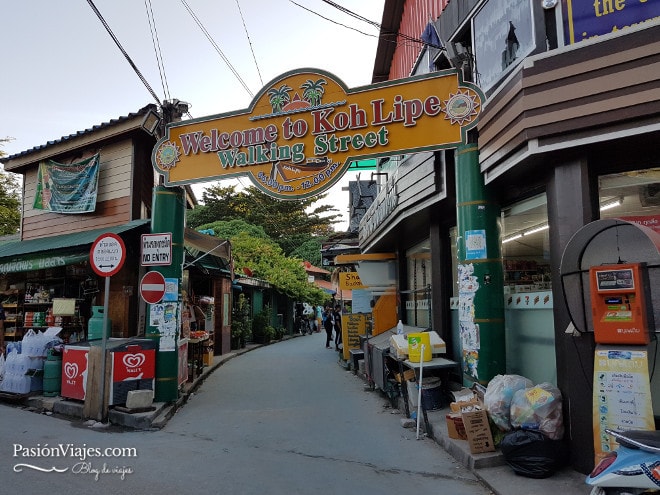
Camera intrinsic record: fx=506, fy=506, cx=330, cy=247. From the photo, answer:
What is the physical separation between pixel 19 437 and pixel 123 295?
468cm

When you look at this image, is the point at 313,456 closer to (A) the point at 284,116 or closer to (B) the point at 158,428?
(B) the point at 158,428

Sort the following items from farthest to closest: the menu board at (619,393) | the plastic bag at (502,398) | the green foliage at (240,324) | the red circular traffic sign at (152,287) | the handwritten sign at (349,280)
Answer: the green foliage at (240,324) < the handwritten sign at (349,280) < the red circular traffic sign at (152,287) < the plastic bag at (502,398) < the menu board at (619,393)

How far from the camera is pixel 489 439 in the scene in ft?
18.5

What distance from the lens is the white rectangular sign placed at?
29.8 ft

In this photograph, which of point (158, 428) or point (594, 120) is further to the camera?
point (158, 428)

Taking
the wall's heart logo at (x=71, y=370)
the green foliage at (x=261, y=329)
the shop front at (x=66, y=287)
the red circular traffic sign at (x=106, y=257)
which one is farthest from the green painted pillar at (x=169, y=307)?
the green foliage at (x=261, y=329)

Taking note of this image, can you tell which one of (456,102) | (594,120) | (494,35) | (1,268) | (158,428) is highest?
(494,35)

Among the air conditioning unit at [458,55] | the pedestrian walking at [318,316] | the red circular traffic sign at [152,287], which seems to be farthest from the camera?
the pedestrian walking at [318,316]

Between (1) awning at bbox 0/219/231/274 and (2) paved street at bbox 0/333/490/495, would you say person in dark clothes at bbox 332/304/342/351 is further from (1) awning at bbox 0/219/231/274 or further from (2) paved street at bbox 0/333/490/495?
(2) paved street at bbox 0/333/490/495

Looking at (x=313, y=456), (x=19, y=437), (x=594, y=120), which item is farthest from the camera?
(x=19, y=437)

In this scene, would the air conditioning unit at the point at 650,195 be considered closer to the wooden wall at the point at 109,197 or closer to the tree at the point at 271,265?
the wooden wall at the point at 109,197

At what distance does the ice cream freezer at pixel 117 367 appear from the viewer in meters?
8.28

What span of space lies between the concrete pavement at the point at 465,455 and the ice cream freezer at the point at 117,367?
0.93 feet

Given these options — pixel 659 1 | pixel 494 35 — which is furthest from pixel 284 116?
pixel 659 1
